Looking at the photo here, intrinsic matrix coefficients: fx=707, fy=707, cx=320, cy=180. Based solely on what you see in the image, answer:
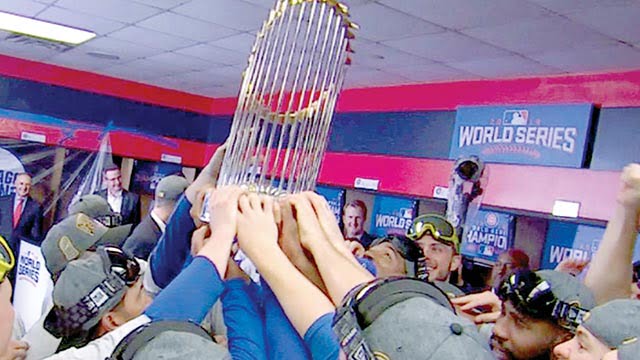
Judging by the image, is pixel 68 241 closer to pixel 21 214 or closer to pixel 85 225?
pixel 85 225

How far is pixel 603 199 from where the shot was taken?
3910 millimetres

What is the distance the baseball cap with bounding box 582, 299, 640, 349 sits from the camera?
→ 3.74 ft

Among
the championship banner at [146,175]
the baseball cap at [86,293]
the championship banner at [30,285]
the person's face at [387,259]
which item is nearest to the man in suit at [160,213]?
the championship banner at [30,285]

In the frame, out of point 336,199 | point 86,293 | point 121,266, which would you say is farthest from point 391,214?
point 86,293

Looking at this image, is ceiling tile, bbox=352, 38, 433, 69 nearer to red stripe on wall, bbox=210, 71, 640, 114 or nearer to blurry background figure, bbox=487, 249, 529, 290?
red stripe on wall, bbox=210, 71, 640, 114

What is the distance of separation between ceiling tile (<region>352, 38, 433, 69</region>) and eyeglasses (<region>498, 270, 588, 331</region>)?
7.93 feet

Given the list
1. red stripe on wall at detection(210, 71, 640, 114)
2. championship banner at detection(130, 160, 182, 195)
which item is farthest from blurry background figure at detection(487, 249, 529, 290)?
championship banner at detection(130, 160, 182, 195)

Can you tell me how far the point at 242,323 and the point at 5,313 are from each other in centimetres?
52

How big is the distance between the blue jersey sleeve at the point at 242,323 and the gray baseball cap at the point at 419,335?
34 centimetres

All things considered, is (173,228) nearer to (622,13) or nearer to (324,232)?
(324,232)

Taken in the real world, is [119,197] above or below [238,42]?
below

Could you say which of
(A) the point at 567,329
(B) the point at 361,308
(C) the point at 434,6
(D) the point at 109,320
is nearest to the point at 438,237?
(C) the point at 434,6

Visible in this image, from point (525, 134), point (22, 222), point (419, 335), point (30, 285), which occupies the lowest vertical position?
point (30, 285)

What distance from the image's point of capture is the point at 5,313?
4.41 feet
